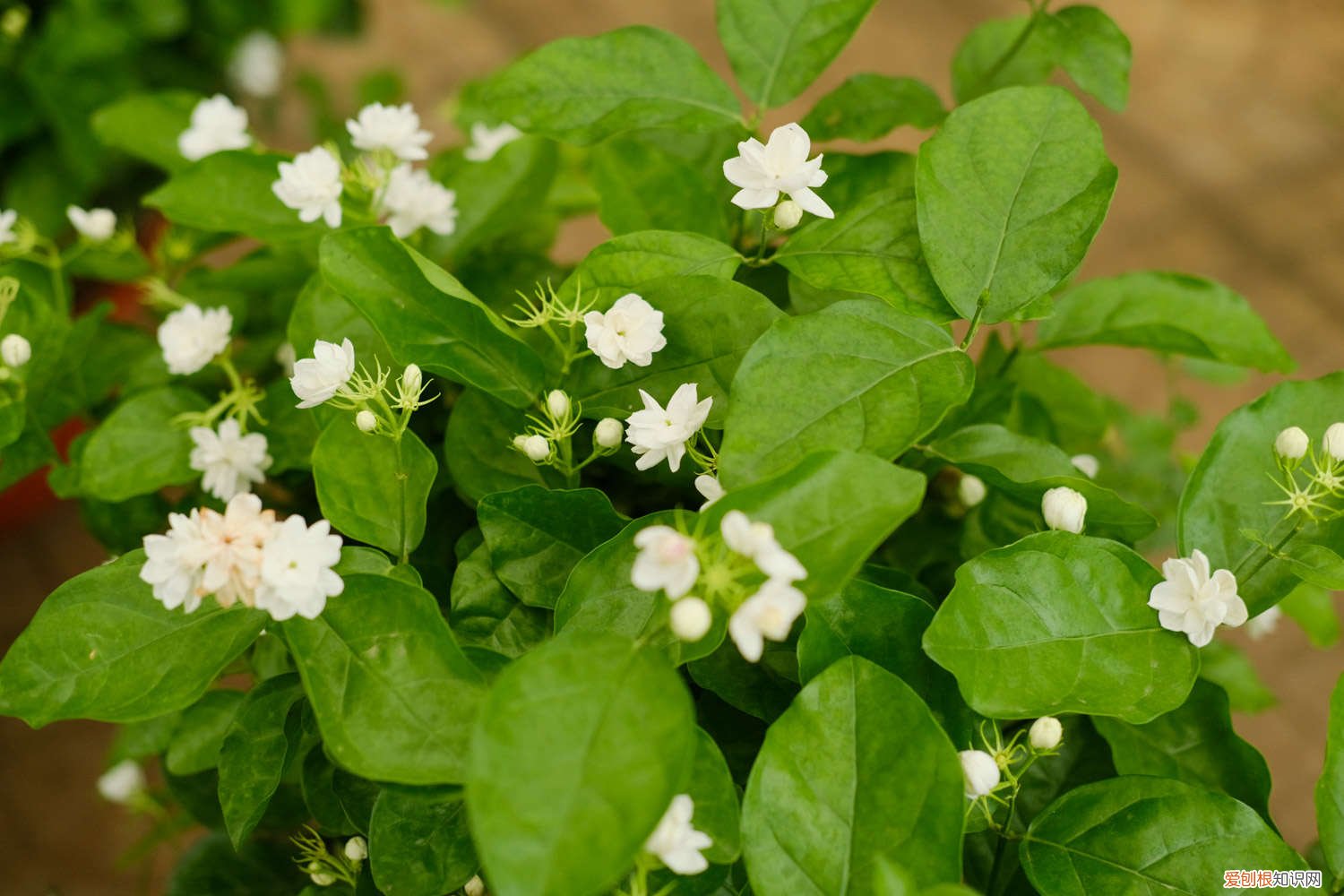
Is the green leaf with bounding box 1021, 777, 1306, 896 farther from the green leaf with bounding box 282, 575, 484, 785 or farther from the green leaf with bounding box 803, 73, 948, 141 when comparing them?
the green leaf with bounding box 803, 73, 948, 141

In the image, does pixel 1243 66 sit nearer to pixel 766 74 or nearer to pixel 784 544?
pixel 766 74

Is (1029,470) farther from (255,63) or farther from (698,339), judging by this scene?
(255,63)

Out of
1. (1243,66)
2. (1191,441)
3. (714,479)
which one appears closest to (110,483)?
(714,479)

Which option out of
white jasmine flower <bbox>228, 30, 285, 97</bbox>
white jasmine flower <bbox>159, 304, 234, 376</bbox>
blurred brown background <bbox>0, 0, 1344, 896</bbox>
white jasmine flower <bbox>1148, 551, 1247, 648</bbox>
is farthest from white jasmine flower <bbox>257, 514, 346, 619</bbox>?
white jasmine flower <bbox>228, 30, 285, 97</bbox>

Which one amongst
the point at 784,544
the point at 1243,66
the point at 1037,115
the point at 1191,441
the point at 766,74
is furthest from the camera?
the point at 1243,66

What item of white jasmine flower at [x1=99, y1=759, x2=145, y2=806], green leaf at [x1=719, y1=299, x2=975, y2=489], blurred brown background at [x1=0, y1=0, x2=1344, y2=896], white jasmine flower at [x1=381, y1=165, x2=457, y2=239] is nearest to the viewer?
green leaf at [x1=719, y1=299, x2=975, y2=489]
